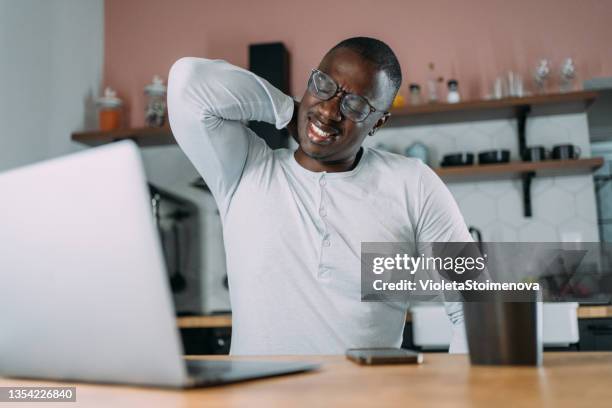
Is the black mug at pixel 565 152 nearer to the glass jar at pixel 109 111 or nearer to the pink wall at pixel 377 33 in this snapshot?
the pink wall at pixel 377 33

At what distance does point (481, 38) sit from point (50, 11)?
2.44 m

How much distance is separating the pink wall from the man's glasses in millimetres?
2247

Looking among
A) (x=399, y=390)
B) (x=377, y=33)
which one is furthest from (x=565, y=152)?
(x=399, y=390)

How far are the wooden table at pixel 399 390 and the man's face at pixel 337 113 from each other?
83 centimetres

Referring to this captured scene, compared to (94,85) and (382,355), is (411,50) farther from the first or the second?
(382,355)

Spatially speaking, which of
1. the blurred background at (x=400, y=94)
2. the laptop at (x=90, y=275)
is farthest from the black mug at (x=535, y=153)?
the laptop at (x=90, y=275)

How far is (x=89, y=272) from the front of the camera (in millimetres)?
590

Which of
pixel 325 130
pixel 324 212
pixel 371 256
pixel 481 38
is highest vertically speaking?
pixel 481 38

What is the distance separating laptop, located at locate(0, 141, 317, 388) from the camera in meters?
0.56

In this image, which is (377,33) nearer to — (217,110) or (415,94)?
(415,94)

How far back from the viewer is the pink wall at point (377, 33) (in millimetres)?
3646

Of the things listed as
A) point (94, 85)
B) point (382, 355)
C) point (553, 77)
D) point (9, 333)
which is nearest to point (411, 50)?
point (553, 77)

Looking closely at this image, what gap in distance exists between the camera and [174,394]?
0.61 m

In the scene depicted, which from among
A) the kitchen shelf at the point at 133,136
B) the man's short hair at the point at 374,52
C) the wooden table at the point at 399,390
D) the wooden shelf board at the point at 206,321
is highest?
the kitchen shelf at the point at 133,136
